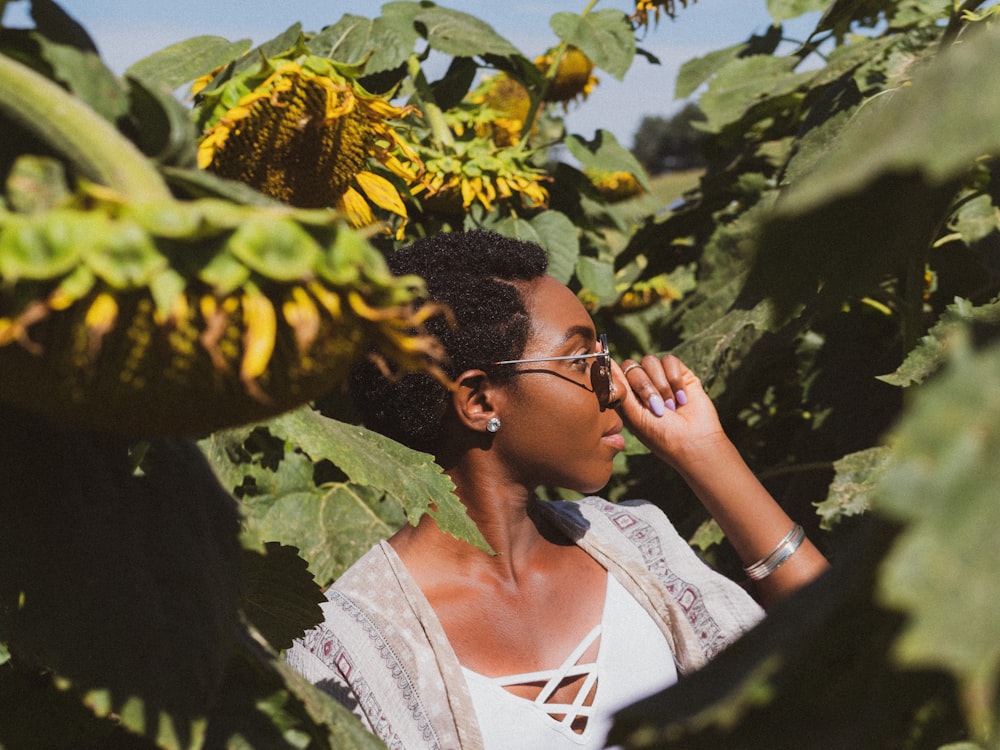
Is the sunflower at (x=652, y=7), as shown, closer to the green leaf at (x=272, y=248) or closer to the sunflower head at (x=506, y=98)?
the sunflower head at (x=506, y=98)

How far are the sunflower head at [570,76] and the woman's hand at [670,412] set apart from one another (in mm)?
1387

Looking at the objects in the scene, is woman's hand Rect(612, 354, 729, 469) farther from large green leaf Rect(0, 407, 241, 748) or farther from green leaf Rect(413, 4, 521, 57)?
large green leaf Rect(0, 407, 241, 748)

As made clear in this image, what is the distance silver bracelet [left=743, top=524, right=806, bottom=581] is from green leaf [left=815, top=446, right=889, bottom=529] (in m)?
0.32

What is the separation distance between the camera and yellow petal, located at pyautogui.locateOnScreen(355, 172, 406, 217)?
1.24m

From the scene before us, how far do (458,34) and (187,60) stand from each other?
748 millimetres

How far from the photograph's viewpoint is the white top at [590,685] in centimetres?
154

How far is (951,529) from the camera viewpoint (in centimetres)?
33

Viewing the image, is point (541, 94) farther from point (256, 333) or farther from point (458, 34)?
point (256, 333)

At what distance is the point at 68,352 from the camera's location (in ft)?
1.63

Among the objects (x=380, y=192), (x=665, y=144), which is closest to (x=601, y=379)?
(x=380, y=192)

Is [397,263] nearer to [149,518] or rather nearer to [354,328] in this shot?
[149,518]

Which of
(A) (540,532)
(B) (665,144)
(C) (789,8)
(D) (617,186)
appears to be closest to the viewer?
(A) (540,532)

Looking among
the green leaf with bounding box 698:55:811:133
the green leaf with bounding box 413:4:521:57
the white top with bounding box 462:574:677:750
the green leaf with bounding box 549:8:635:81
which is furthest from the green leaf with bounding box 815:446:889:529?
the green leaf with bounding box 698:55:811:133

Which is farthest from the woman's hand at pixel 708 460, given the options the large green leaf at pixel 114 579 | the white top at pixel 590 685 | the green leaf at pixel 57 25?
the green leaf at pixel 57 25
